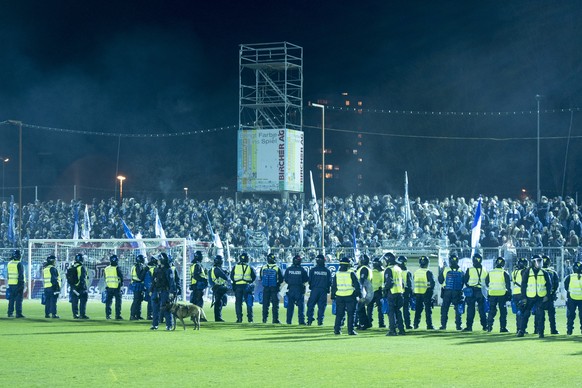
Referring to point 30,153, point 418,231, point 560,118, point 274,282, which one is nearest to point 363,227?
point 418,231

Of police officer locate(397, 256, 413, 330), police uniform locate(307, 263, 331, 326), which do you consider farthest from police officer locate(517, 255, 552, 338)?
police uniform locate(307, 263, 331, 326)

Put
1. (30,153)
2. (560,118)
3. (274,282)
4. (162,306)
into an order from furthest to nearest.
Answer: (30,153), (560,118), (274,282), (162,306)

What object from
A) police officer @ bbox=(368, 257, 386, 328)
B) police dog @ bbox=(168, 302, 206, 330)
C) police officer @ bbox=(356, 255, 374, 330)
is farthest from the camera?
police officer @ bbox=(368, 257, 386, 328)

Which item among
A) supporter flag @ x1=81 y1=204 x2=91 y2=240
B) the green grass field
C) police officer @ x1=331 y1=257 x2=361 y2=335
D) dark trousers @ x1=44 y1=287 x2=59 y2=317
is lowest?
the green grass field

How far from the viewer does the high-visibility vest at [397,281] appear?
24578 mm

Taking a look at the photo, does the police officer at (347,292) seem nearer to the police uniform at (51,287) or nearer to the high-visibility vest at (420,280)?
the high-visibility vest at (420,280)

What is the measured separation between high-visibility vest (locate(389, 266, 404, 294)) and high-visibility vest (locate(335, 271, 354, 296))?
1.08 metres

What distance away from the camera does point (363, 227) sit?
44.4m

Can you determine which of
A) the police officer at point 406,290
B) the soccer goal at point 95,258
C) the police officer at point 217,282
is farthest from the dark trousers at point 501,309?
the soccer goal at point 95,258

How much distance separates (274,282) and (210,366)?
11.2m

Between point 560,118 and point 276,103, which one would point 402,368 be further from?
point 560,118

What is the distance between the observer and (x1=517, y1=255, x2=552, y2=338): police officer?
2403cm

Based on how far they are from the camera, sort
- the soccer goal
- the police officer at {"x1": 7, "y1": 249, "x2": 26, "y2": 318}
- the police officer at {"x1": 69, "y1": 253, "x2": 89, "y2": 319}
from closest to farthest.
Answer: the police officer at {"x1": 69, "y1": 253, "x2": 89, "y2": 319} < the police officer at {"x1": 7, "y1": 249, "x2": 26, "y2": 318} < the soccer goal

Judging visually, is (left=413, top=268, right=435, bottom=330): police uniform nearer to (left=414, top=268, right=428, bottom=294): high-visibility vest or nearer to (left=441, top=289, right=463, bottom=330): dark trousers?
(left=414, top=268, right=428, bottom=294): high-visibility vest
